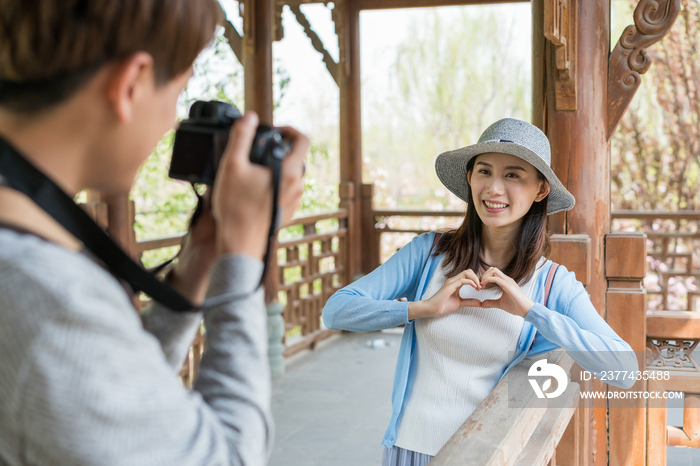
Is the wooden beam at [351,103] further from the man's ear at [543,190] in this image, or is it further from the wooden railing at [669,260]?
the man's ear at [543,190]

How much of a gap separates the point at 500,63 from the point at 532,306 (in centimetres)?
891

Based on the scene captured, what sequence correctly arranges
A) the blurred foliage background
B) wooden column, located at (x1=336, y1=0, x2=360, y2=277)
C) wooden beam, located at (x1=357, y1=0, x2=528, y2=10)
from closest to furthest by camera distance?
wooden beam, located at (x1=357, y1=0, x2=528, y2=10)
wooden column, located at (x1=336, y1=0, x2=360, y2=277)
the blurred foliage background

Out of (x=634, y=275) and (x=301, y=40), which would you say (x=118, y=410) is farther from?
(x=301, y=40)

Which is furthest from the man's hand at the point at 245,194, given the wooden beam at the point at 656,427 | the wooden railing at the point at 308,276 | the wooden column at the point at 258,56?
the wooden railing at the point at 308,276

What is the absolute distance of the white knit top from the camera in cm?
142

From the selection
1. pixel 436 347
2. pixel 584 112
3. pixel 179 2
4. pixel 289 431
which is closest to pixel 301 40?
pixel 289 431

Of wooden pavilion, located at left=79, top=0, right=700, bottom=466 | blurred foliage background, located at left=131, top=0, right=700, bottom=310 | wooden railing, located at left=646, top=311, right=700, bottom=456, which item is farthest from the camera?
blurred foliage background, located at left=131, top=0, right=700, bottom=310

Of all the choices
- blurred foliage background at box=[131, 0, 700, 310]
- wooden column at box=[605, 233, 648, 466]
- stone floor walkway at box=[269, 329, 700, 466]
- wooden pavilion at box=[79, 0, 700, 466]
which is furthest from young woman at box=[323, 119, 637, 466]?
blurred foliage background at box=[131, 0, 700, 310]

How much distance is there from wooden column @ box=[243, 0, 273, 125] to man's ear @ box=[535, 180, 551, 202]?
2.72 metres

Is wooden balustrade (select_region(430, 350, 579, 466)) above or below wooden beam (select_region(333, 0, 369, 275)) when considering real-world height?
below

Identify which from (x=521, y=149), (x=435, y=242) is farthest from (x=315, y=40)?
(x=521, y=149)

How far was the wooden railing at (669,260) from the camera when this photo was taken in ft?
16.1

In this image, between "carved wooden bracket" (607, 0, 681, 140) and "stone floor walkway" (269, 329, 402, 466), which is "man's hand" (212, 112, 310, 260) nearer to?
"carved wooden bracket" (607, 0, 681, 140)

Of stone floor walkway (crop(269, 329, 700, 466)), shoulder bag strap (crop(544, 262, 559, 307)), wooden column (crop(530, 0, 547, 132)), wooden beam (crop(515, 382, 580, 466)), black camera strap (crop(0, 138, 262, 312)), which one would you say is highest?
wooden column (crop(530, 0, 547, 132))
